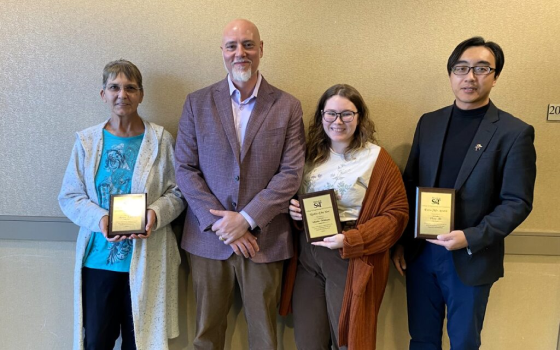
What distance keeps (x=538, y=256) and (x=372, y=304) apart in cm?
113

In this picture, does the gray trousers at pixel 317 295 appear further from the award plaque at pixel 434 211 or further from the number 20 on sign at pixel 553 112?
the number 20 on sign at pixel 553 112

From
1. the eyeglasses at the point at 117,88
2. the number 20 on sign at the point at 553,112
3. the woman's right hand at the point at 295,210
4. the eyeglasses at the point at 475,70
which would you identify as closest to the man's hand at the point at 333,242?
the woman's right hand at the point at 295,210

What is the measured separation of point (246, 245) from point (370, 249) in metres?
0.55

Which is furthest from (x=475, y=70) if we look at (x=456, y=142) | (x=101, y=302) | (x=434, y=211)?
(x=101, y=302)

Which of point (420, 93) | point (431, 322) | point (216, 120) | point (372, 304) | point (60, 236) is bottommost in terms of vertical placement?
point (431, 322)

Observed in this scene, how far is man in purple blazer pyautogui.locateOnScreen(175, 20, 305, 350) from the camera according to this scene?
5.50 feet

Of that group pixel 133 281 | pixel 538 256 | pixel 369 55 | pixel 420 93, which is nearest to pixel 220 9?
pixel 369 55

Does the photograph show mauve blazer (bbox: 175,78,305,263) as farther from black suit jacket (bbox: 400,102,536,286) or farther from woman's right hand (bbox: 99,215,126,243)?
black suit jacket (bbox: 400,102,536,286)

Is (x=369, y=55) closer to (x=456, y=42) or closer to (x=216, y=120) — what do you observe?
(x=456, y=42)

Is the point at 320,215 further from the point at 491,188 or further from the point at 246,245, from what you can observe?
the point at 491,188

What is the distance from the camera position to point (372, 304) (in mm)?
1709

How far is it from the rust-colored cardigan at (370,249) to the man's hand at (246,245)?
394 mm

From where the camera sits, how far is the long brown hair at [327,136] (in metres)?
1.73

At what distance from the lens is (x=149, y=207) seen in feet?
5.78
